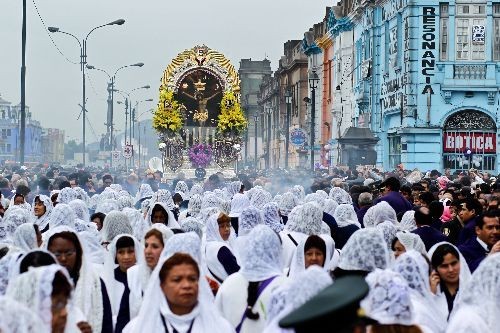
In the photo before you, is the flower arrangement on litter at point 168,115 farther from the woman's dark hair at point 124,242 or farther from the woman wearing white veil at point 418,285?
the woman wearing white veil at point 418,285

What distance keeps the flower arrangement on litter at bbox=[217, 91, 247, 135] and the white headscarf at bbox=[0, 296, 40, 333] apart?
117 feet

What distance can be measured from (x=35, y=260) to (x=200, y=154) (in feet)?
110

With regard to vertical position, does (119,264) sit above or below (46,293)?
below

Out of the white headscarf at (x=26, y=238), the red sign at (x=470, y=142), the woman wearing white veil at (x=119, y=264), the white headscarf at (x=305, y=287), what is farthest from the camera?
the red sign at (x=470, y=142)

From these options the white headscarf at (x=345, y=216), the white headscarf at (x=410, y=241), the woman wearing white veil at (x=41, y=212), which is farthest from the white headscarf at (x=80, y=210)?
the white headscarf at (x=410, y=241)

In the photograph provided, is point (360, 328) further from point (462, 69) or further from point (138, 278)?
point (462, 69)

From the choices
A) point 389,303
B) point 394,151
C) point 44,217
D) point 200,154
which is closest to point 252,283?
point 389,303

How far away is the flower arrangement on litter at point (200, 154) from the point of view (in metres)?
40.3

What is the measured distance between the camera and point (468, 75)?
43.0 metres

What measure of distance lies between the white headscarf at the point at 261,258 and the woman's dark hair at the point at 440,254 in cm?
122

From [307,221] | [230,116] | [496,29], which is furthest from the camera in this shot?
[496,29]

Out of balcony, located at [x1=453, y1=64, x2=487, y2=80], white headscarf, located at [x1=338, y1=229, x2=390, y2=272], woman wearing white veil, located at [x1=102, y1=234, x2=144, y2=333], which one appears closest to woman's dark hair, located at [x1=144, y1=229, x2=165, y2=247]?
woman wearing white veil, located at [x1=102, y1=234, x2=144, y2=333]

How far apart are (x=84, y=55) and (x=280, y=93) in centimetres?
4006

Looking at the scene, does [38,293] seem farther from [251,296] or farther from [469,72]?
[469,72]
